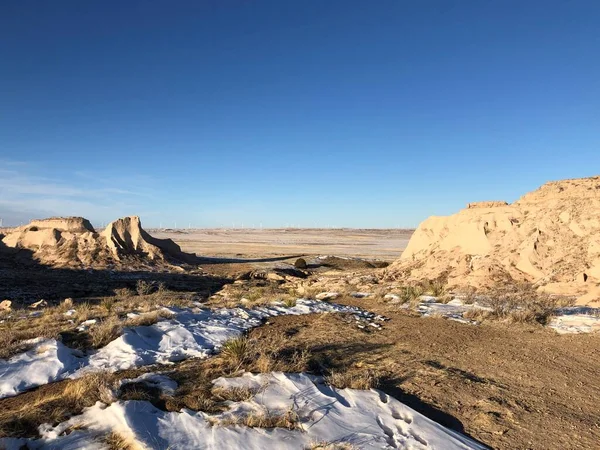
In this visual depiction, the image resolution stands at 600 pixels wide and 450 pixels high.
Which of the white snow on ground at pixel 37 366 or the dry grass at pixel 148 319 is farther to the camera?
the dry grass at pixel 148 319

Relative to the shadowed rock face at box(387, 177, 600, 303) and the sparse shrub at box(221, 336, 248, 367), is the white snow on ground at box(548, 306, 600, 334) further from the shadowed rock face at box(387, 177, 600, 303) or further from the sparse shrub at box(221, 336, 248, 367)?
the sparse shrub at box(221, 336, 248, 367)

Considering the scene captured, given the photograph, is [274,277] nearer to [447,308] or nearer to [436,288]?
[436,288]

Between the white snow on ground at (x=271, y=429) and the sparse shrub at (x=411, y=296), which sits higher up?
the white snow on ground at (x=271, y=429)

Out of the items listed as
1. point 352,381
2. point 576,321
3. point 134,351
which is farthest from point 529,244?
point 134,351

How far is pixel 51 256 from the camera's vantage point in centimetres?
3114

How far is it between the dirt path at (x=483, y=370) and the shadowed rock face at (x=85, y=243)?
26.2 meters

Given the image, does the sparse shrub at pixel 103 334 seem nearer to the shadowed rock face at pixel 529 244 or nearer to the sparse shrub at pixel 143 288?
the sparse shrub at pixel 143 288

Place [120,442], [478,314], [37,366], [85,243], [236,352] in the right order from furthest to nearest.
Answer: [85,243]
[478,314]
[236,352]
[37,366]
[120,442]

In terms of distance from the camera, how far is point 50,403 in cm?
455

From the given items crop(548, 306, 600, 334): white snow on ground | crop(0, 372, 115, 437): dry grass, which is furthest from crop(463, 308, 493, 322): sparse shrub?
crop(0, 372, 115, 437): dry grass

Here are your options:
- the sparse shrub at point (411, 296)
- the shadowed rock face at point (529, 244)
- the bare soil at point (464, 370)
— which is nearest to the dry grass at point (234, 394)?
the bare soil at point (464, 370)

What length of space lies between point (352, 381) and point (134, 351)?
3730 mm

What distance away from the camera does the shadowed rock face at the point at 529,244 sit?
45.8 ft

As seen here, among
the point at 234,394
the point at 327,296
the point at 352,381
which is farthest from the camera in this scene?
the point at 327,296
